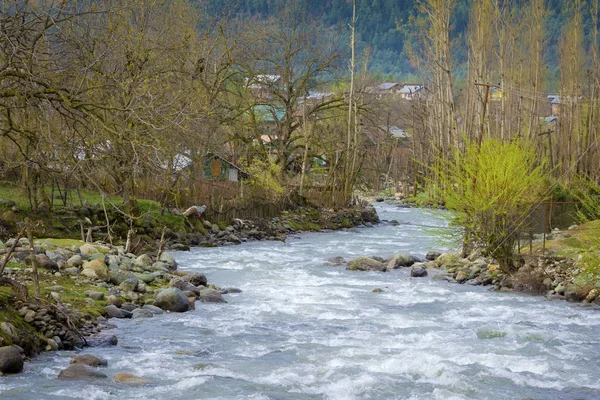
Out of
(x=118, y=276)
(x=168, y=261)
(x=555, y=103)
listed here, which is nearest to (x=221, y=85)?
(x=168, y=261)

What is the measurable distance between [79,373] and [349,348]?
12.0 feet

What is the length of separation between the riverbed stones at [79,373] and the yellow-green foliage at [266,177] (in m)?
20.5

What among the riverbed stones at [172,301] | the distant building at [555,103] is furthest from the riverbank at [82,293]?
the distant building at [555,103]

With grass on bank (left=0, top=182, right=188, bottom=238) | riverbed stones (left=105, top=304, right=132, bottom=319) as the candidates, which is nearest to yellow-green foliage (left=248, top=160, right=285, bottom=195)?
grass on bank (left=0, top=182, right=188, bottom=238)

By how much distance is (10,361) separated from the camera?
29.3 ft

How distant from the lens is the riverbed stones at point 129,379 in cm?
899

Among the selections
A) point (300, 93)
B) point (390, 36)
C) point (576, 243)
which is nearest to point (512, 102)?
point (300, 93)

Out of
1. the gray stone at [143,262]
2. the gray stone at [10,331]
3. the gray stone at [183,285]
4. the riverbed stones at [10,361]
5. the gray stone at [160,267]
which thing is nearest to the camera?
the riverbed stones at [10,361]

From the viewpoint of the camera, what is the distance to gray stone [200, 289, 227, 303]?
561 inches

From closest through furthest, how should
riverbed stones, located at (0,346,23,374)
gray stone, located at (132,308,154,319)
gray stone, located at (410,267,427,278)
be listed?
riverbed stones, located at (0,346,23,374) < gray stone, located at (132,308,154,319) < gray stone, located at (410,267,427,278)

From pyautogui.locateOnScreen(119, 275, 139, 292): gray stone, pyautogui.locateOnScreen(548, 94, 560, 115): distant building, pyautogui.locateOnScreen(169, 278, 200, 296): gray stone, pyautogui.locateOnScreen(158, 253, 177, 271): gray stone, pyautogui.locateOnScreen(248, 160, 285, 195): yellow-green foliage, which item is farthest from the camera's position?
pyautogui.locateOnScreen(548, 94, 560, 115): distant building

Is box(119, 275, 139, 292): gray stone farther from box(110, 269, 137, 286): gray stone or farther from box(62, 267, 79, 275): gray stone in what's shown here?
box(62, 267, 79, 275): gray stone

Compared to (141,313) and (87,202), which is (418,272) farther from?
(87,202)

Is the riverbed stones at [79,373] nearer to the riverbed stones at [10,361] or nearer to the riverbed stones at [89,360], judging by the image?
the riverbed stones at [89,360]
